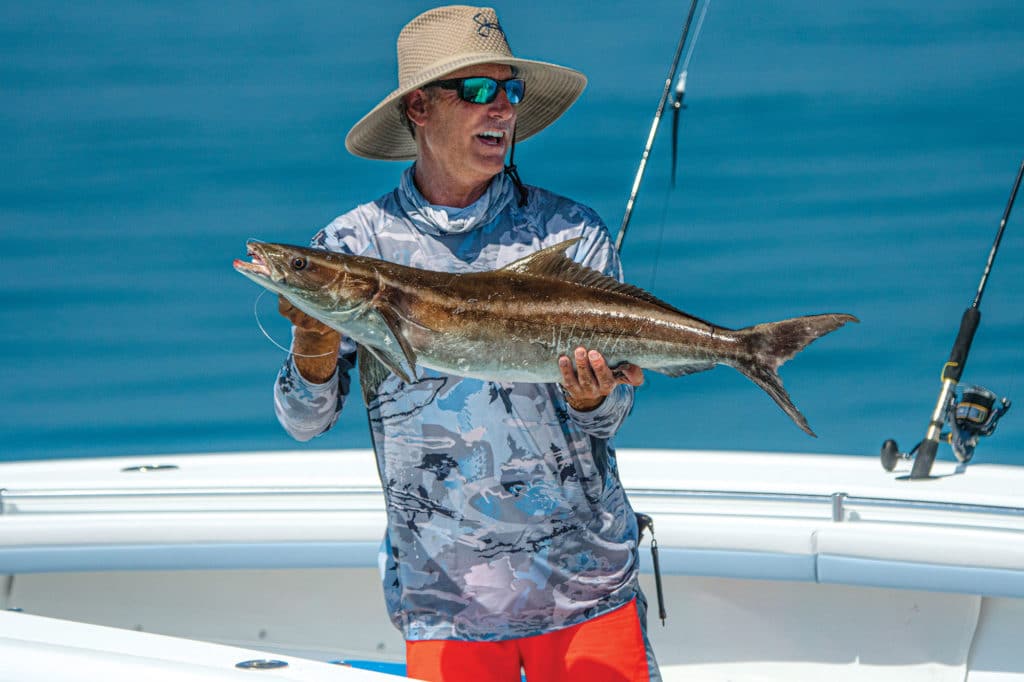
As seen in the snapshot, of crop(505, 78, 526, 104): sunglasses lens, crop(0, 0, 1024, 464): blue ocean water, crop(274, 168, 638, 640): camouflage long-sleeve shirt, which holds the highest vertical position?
crop(0, 0, 1024, 464): blue ocean water

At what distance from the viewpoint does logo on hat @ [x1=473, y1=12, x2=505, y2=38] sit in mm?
2471

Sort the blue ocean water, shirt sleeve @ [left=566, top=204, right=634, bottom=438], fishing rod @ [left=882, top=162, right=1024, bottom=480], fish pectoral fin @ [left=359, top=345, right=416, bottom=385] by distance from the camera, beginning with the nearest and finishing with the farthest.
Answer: fish pectoral fin @ [left=359, top=345, right=416, bottom=385]
shirt sleeve @ [left=566, top=204, right=634, bottom=438]
fishing rod @ [left=882, top=162, right=1024, bottom=480]
the blue ocean water

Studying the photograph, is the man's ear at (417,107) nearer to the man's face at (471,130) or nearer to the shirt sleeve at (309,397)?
the man's face at (471,130)

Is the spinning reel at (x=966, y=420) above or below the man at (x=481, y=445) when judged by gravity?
above

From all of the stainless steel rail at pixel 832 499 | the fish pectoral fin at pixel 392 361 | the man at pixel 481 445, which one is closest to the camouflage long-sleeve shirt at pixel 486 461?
the man at pixel 481 445

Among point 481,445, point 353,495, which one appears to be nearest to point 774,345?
point 481,445

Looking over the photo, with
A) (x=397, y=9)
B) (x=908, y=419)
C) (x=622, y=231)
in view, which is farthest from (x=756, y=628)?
(x=397, y=9)

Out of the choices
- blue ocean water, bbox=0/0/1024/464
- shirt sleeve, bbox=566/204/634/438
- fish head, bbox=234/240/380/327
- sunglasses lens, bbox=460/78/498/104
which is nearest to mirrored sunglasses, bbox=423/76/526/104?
sunglasses lens, bbox=460/78/498/104

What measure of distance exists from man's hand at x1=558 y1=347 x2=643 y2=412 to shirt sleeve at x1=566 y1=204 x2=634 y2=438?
0.15 feet

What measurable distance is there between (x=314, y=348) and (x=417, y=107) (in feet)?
1.80

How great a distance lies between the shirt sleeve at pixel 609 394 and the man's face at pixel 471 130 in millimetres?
227

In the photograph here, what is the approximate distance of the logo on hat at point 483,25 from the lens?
A: 247 cm

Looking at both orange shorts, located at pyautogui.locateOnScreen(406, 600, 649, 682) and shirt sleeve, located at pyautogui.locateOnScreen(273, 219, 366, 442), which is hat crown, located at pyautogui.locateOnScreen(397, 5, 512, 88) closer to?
shirt sleeve, located at pyautogui.locateOnScreen(273, 219, 366, 442)

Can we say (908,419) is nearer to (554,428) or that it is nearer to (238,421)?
(238,421)
